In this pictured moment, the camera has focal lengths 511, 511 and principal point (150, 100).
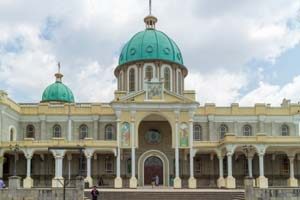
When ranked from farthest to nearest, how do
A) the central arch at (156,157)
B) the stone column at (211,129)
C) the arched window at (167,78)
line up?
the arched window at (167,78), the stone column at (211,129), the central arch at (156,157)

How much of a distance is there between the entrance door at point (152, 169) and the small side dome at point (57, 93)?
16326mm

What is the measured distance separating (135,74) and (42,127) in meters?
10.9

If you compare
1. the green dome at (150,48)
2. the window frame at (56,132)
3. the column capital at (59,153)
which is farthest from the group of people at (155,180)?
the green dome at (150,48)

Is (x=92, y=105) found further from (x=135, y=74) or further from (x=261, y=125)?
(x=261, y=125)

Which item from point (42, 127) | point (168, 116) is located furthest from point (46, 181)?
point (168, 116)

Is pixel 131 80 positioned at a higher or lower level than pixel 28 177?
higher

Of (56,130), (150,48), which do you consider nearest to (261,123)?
(150,48)

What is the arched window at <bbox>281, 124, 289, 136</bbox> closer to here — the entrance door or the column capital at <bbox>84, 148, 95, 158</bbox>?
the entrance door

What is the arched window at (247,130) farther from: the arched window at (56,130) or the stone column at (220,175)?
the arched window at (56,130)

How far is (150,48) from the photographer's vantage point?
52.9 meters

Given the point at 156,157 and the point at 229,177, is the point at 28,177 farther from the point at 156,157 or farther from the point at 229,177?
the point at 229,177

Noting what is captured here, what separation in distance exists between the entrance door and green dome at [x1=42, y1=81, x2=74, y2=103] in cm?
1634

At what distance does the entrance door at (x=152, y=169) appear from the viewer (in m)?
48.2

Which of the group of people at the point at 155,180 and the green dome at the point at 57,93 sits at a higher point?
the green dome at the point at 57,93
